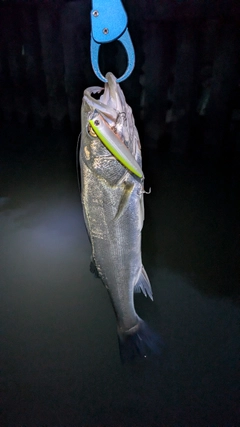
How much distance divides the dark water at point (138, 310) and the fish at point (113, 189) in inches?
26.0

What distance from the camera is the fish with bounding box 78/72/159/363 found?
82 centimetres

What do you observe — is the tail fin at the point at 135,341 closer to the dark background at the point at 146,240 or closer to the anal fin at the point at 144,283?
the anal fin at the point at 144,283

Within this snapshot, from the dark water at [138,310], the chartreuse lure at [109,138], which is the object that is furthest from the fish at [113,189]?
the dark water at [138,310]

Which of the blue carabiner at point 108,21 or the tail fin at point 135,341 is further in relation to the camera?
the tail fin at point 135,341

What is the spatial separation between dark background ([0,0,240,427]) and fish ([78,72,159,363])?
0.68 m

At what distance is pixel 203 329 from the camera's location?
5.66ft

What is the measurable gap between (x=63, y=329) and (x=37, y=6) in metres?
2.04

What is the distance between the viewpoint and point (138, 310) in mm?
1807

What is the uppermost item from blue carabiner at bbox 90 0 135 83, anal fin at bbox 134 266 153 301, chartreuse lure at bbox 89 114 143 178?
blue carabiner at bbox 90 0 135 83

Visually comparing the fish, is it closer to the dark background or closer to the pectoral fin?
the pectoral fin

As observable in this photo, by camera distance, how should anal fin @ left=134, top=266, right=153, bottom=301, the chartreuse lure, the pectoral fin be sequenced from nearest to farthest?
the chartreuse lure → the pectoral fin → anal fin @ left=134, top=266, right=153, bottom=301

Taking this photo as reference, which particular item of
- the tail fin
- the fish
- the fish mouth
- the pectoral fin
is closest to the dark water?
the tail fin

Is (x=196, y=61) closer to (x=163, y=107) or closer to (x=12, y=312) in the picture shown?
(x=163, y=107)

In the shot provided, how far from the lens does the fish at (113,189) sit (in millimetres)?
818
